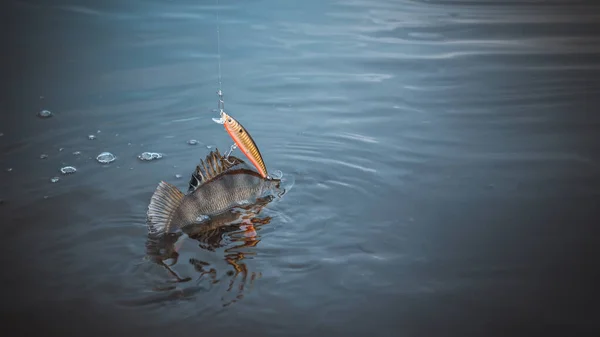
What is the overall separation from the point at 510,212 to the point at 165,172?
243 centimetres

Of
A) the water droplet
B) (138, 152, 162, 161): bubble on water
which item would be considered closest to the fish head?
(138, 152, 162, 161): bubble on water

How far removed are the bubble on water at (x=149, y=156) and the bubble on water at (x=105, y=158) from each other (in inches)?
8.2

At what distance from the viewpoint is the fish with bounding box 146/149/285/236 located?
149 inches

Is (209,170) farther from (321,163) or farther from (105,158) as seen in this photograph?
(105,158)

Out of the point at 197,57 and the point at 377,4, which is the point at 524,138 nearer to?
the point at 197,57

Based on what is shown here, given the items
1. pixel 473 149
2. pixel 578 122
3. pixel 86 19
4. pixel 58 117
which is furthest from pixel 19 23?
pixel 578 122

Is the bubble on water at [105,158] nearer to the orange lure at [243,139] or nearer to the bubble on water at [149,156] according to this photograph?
the bubble on water at [149,156]

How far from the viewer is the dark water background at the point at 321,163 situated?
10.8ft

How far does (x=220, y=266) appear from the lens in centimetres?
360

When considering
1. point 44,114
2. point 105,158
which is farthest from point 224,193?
point 44,114

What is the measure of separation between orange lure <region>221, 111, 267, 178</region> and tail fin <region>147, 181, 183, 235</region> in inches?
18.9

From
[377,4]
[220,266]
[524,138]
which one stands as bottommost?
[220,266]

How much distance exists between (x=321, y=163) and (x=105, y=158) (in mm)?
1650

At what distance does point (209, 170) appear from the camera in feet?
13.1
